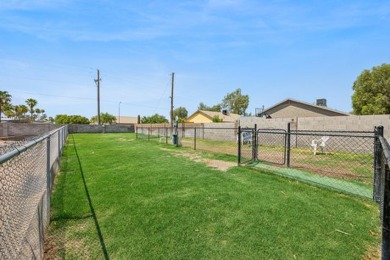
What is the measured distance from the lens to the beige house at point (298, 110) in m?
22.4

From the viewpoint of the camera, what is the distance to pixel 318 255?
8.90ft

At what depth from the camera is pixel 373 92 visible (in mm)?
24641

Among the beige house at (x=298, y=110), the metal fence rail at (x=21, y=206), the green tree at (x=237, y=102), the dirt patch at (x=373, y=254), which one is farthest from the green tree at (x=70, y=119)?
the dirt patch at (x=373, y=254)

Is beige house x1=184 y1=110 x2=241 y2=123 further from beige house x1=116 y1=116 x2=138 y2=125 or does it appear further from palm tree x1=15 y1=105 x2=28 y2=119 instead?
palm tree x1=15 y1=105 x2=28 y2=119

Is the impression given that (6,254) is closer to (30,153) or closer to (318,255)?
(30,153)

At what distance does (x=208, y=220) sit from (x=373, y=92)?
28.5 meters

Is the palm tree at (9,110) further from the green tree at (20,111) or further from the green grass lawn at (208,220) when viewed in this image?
the green grass lawn at (208,220)

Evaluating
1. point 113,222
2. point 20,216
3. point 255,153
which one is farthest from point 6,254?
point 255,153

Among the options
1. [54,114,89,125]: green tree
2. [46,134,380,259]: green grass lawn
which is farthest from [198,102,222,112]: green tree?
[46,134,380,259]: green grass lawn

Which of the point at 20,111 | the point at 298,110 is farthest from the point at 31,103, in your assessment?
the point at 298,110

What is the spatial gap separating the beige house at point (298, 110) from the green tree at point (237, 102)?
30.1m

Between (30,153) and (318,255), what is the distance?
3712 millimetres

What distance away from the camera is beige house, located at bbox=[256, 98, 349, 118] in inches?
881

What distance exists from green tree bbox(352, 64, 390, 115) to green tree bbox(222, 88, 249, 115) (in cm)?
3111
